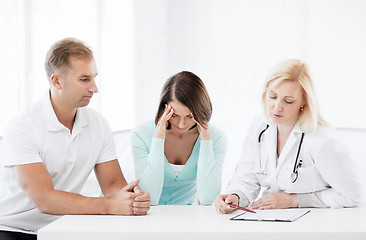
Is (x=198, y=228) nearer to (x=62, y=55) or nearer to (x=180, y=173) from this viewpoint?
(x=180, y=173)

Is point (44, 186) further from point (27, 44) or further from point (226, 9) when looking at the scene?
point (226, 9)

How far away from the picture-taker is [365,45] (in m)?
4.27

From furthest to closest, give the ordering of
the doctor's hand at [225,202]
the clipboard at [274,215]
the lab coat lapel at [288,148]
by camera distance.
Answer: the lab coat lapel at [288,148] < the doctor's hand at [225,202] < the clipboard at [274,215]

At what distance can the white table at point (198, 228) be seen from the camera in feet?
4.83

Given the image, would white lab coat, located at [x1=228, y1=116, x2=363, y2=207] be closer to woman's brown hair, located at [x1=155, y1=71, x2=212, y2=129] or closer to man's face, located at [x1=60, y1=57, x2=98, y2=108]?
woman's brown hair, located at [x1=155, y1=71, x2=212, y2=129]

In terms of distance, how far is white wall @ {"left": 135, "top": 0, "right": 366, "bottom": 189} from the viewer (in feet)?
14.1

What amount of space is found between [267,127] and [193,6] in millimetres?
2861

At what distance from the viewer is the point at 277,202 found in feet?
6.23

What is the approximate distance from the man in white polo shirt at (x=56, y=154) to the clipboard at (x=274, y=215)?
0.37m

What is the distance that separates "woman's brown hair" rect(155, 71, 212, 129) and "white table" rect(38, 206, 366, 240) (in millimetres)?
580

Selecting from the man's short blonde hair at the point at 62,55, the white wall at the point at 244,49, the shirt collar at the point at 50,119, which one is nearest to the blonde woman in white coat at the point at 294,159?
the shirt collar at the point at 50,119

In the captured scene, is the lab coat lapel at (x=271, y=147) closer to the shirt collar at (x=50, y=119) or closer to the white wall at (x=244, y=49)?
the shirt collar at (x=50, y=119)

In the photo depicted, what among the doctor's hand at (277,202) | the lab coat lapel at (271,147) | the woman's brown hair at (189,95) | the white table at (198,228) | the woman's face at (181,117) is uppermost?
the woman's brown hair at (189,95)

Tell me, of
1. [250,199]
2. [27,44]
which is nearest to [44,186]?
[250,199]
